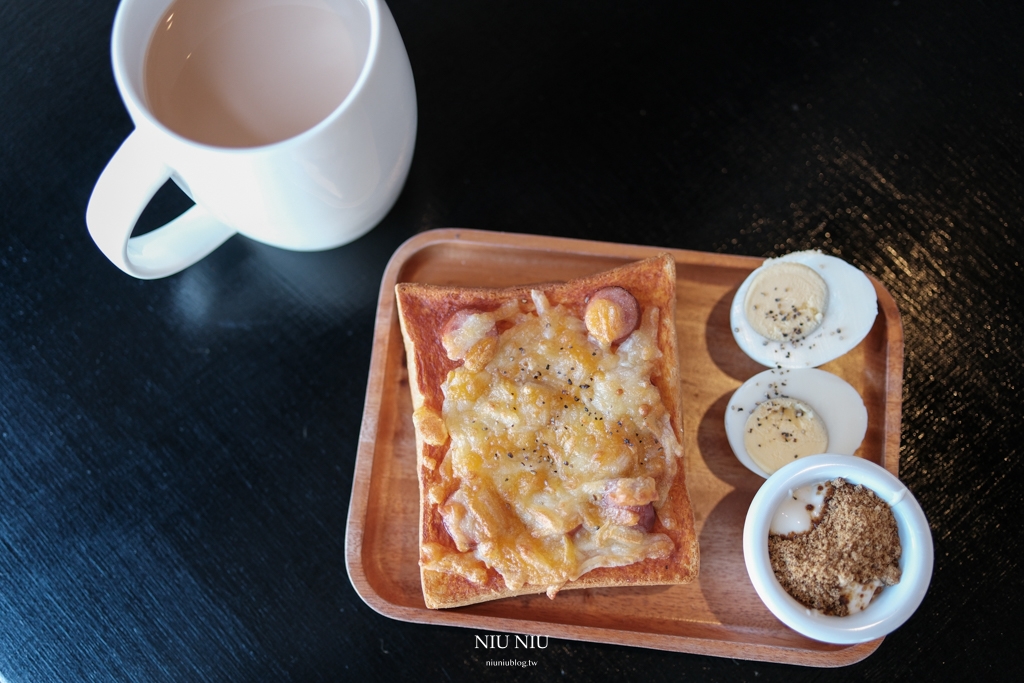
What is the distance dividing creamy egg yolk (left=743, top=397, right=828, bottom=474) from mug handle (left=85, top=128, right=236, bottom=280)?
1.60 m

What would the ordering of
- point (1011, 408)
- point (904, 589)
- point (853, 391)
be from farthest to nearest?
point (1011, 408), point (853, 391), point (904, 589)

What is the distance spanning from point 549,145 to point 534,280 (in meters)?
0.47

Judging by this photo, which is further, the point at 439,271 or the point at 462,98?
the point at 462,98

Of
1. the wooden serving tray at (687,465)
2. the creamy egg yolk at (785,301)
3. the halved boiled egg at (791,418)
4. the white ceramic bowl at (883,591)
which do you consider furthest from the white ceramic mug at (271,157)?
the white ceramic bowl at (883,591)

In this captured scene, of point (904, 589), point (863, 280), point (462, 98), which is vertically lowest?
point (904, 589)

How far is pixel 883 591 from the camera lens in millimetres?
1779

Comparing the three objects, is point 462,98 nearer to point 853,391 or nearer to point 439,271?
point 439,271

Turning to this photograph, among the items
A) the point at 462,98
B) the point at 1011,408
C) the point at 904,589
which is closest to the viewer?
the point at 904,589

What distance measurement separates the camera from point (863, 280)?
1977 mm

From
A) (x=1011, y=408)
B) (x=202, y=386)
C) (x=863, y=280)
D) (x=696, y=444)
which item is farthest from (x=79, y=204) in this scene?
(x=1011, y=408)

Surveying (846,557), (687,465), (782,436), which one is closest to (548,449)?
(687,465)

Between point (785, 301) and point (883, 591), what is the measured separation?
2.62 feet

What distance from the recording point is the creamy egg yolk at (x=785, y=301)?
195 centimetres

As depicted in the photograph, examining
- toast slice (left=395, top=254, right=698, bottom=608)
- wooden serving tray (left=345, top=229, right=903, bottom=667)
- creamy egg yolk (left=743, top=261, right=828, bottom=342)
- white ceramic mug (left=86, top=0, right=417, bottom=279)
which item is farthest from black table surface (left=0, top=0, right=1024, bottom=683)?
white ceramic mug (left=86, top=0, right=417, bottom=279)
